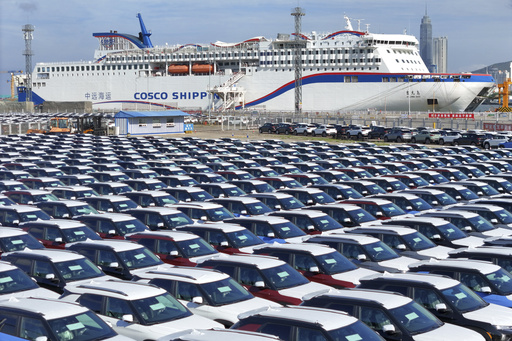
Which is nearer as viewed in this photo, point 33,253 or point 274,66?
point 33,253

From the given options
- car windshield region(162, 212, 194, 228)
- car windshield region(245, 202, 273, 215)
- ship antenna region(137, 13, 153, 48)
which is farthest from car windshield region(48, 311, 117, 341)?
ship antenna region(137, 13, 153, 48)

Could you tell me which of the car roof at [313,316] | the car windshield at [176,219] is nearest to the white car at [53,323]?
the car roof at [313,316]

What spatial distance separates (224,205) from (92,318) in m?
9.97

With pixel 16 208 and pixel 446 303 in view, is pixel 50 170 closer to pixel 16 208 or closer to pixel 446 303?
pixel 16 208

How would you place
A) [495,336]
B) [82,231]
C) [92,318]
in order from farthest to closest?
[82,231] < [495,336] < [92,318]

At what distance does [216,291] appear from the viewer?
33.1ft

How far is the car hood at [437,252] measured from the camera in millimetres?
13656

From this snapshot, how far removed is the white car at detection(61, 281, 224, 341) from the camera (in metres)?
8.92

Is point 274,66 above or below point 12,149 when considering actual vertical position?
above

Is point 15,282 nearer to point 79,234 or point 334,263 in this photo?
point 79,234

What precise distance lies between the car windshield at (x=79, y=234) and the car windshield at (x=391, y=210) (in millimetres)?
7294

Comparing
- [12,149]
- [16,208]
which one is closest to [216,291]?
[16,208]

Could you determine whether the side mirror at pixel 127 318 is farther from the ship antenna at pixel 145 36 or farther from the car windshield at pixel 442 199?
the ship antenna at pixel 145 36

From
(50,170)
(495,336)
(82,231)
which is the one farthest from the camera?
(50,170)
